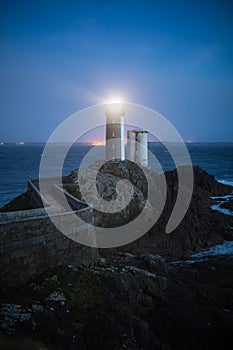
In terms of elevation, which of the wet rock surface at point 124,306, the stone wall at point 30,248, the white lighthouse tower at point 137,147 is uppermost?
the white lighthouse tower at point 137,147

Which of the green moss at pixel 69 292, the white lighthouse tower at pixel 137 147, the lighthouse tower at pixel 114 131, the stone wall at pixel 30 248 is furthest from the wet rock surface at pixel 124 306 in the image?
the white lighthouse tower at pixel 137 147

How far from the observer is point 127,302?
38.5 ft

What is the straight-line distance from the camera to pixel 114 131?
3241cm

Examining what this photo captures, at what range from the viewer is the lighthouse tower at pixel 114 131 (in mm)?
32062

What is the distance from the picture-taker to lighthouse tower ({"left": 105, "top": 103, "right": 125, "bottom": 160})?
32.1m

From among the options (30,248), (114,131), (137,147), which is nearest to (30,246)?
(30,248)

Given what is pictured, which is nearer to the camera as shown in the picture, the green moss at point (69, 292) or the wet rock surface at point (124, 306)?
the wet rock surface at point (124, 306)

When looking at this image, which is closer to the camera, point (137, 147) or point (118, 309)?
point (118, 309)

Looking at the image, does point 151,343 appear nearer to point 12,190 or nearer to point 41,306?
point 41,306

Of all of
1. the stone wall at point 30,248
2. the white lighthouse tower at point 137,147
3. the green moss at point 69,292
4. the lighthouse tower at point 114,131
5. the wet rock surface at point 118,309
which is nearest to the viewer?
the wet rock surface at point 118,309

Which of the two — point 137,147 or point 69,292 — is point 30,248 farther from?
point 137,147

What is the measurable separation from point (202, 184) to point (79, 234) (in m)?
26.2

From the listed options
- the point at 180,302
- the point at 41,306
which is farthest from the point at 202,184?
the point at 41,306

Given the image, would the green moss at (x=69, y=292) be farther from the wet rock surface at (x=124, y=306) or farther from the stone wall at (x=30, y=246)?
the stone wall at (x=30, y=246)
